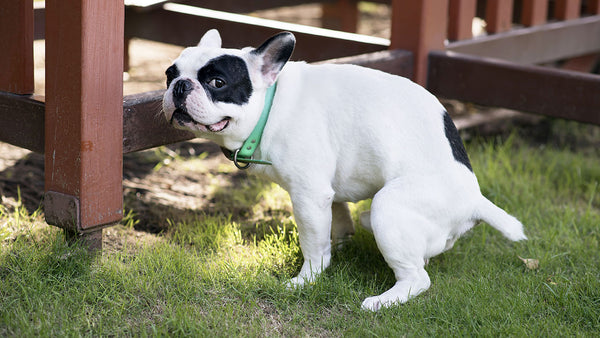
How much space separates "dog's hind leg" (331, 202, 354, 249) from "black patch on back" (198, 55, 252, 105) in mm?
776

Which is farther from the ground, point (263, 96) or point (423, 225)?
point (263, 96)

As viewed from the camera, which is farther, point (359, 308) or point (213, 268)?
point (213, 268)

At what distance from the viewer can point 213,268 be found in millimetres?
2697

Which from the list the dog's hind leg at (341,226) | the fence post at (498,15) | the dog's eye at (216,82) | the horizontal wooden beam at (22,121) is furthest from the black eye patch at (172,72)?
the fence post at (498,15)

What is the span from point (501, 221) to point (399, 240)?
40 cm

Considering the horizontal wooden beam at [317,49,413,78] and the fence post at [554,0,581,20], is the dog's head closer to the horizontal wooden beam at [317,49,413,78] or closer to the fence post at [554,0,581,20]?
the horizontal wooden beam at [317,49,413,78]

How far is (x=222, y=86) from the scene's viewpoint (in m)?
2.38

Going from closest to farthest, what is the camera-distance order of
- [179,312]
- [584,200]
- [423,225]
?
[179,312] → [423,225] → [584,200]

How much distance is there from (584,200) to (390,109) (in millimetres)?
1768

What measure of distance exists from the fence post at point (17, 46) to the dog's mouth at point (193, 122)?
→ 2.41ft

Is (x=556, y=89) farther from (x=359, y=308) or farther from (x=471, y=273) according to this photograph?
(x=359, y=308)

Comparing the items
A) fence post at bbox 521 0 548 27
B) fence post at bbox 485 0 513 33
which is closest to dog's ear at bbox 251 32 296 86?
A: fence post at bbox 485 0 513 33

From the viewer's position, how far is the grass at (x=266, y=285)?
234cm

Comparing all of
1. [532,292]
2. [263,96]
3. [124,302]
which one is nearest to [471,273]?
[532,292]
